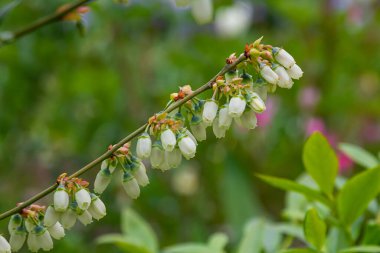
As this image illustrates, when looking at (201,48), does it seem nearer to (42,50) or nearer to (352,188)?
(42,50)

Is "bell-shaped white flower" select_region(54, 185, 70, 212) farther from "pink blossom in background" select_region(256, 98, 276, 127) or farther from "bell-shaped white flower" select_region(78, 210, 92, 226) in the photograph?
"pink blossom in background" select_region(256, 98, 276, 127)

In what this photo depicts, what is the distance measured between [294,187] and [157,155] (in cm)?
24

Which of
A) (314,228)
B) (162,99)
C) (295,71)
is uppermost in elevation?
(162,99)

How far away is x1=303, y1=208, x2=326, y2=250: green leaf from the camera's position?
2.72 ft

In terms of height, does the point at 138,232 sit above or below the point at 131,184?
above

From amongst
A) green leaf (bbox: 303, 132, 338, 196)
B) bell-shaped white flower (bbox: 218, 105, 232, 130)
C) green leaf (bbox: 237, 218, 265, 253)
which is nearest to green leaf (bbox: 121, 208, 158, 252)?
green leaf (bbox: 237, 218, 265, 253)

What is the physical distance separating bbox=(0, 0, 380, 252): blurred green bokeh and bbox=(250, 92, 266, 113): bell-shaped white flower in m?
1.18

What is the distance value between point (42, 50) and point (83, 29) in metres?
1.15

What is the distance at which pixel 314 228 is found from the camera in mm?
848

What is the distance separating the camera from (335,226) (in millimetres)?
979

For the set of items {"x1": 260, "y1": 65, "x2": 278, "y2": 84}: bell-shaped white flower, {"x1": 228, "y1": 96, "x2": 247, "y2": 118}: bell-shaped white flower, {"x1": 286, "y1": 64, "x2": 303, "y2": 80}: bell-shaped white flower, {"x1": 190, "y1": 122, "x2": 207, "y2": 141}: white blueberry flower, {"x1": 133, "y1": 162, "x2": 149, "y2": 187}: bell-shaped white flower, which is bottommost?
{"x1": 133, "y1": 162, "x2": 149, "y2": 187}: bell-shaped white flower

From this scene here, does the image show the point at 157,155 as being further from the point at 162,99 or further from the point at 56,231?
the point at 162,99

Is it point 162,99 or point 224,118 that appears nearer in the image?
point 224,118

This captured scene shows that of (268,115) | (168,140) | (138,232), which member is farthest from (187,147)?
(268,115)
